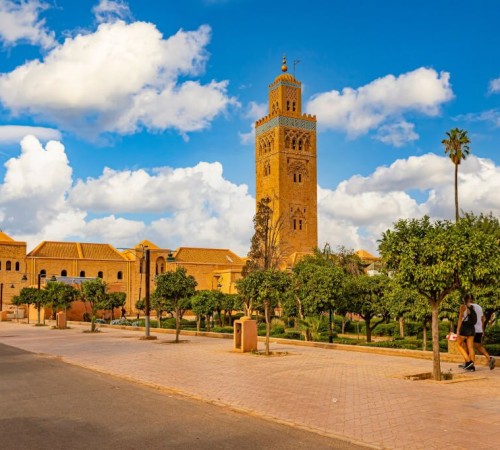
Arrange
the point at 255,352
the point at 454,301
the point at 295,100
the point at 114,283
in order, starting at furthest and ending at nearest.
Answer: the point at 295,100
the point at 114,283
the point at 454,301
the point at 255,352

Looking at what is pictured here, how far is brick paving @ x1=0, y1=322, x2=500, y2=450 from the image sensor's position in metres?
7.82

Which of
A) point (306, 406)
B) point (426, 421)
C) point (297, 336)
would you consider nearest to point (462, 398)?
point (426, 421)

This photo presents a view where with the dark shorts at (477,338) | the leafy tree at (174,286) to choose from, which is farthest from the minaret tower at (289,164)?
the dark shorts at (477,338)

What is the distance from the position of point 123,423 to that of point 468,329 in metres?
8.66

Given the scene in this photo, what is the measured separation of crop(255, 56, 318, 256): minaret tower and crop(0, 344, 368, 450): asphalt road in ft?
244

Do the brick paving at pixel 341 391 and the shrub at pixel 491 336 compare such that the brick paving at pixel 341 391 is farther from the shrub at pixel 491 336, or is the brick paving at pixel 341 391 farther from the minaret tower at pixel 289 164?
the minaret tower at pixel 289 164

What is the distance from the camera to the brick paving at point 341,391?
25.7 feet

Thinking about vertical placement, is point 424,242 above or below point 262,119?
below

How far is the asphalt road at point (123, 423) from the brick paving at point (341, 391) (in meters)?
0.53

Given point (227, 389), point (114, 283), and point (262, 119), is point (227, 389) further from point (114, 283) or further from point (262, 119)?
point (262, 119)

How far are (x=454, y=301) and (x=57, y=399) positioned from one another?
16.7 metres

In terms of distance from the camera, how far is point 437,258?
39.9 feet

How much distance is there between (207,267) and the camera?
273ft

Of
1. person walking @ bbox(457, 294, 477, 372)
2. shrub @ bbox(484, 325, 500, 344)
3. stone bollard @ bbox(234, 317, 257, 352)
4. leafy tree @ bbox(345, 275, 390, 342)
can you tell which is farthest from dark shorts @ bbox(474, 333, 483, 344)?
leafy tree @ bbox(345, 275, 390, 342)
